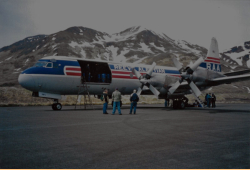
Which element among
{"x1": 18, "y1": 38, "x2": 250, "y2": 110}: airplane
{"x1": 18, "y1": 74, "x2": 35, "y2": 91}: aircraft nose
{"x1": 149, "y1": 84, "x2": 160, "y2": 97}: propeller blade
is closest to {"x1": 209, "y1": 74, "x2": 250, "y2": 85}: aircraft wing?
{"x1": 18, "y1": 38, "x2": 250, "y2": 110}: airplane

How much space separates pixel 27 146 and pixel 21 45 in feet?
687

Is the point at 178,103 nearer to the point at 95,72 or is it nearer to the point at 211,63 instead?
the point at 211,63

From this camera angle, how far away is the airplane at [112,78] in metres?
22.1

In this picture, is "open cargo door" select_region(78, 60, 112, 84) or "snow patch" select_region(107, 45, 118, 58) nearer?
"open cargo door" select_region(78, 60, 112, 84)

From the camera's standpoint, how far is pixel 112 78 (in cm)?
2644

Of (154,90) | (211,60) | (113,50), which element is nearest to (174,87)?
(154,90)

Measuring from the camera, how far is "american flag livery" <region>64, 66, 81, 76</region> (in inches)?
923

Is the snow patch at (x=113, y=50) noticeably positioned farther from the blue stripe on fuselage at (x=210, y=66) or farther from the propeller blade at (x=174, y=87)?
the propeller blade at (x=174, y=87)

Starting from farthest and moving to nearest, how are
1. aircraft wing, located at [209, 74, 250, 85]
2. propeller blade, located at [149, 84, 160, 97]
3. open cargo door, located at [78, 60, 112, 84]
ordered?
propeller blade, located at [149, 84, 160, 97] → open cargo door, located at [78, 60, 112, 84] → aircraft wing, located at [209, 74, 250, 85]

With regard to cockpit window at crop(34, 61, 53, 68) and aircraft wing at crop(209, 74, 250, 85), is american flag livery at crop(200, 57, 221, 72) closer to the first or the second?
aircraft wing at crop(209, 74, 250, 85)

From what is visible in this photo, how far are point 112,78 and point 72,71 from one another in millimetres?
4933

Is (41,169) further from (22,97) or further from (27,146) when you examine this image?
(22,97)

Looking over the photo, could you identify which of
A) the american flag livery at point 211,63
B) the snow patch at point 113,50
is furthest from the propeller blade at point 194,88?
the snow patch at point 113,50

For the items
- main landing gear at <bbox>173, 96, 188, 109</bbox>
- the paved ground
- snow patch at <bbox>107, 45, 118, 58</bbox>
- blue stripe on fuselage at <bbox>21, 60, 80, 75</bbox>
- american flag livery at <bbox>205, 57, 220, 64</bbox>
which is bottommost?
the paved ground
